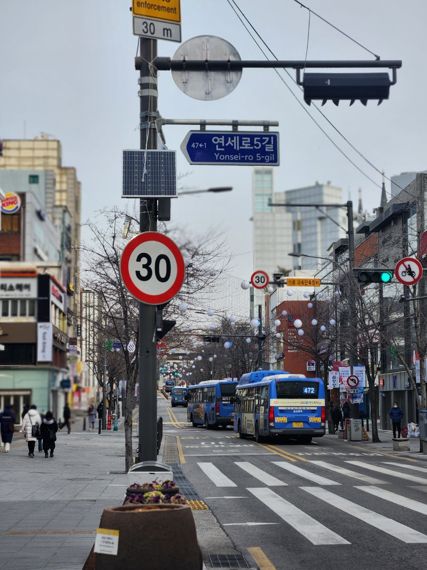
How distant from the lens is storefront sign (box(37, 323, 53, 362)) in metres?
78.9

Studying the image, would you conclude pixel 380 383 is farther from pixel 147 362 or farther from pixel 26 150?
pixel 26 150

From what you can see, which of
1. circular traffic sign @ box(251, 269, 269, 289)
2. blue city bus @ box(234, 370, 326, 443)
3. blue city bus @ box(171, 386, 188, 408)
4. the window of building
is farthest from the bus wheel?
blue city bus @ box(171, 386, 188, 408)

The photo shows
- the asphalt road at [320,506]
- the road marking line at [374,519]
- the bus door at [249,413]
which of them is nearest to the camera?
the asphalt road at [320,506]

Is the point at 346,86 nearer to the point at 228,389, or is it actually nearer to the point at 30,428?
the point at 30,428

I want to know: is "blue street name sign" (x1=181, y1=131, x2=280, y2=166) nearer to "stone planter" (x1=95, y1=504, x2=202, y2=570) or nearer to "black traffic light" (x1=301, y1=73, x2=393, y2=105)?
"black traffic light" (x1=301, y1=73, x2=393, y2=105)

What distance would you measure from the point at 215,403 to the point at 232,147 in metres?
48.3

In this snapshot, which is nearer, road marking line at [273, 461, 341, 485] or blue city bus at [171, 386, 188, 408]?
road marking line at [273, 461, 341, 485]

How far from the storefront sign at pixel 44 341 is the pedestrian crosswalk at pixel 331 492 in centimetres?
5150

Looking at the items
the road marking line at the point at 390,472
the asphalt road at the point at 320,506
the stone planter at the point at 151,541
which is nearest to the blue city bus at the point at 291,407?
the asphalt road at the point at 320,506

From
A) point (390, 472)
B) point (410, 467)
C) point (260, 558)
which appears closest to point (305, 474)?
point (390, 472)

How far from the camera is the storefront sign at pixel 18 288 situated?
78.2 meters

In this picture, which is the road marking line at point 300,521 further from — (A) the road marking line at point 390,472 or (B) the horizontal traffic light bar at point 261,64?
(B) the horizontal traffic light bar at point 261,64

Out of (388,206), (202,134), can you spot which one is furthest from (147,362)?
(388,206)

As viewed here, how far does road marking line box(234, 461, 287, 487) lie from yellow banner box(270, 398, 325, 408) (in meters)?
11.9
